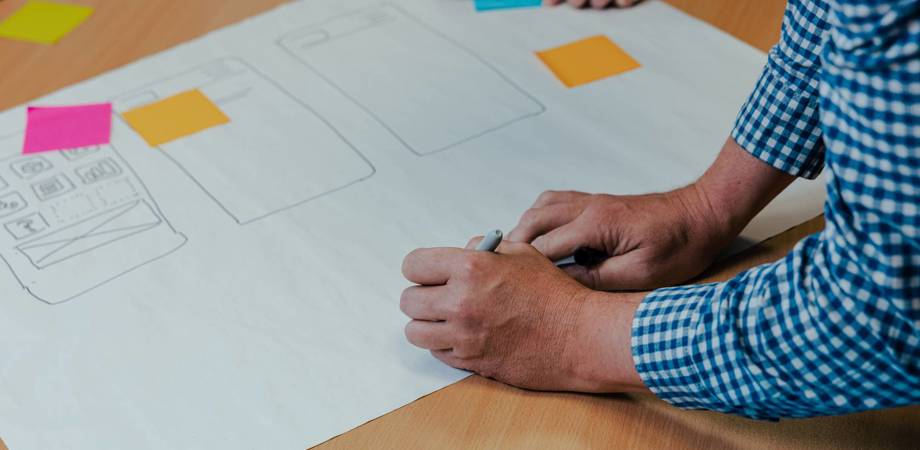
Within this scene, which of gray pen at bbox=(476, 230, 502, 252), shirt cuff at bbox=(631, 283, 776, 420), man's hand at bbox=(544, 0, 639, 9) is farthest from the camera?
man's hand at bbox=(544, 0, 639, 9)

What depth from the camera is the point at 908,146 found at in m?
0.50

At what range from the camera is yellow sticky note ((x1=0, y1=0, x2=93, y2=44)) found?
1.22m

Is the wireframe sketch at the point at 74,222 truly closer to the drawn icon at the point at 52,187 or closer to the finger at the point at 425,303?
the drawn icon at the point at 52,187

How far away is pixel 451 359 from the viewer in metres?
0.74

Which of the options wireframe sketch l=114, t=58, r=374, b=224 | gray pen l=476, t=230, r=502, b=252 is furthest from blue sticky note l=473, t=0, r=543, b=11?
gray pen l=476, t=230, r=502, b=252

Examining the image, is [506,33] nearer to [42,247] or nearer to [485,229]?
[485,229]

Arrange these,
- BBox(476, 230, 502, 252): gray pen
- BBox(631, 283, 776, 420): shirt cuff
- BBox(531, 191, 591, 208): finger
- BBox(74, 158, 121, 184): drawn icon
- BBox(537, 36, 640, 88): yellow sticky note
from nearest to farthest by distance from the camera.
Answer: BBox(631, 283, 776, 420): shirt cuff, BBox(476, 230, 502, 252): gray pen, BBox(531, 191, 591, 208): finger, BBox(74, 158, 121, 184): drawn icon, BBox(537, 36, 640, 88): yellow sticky note

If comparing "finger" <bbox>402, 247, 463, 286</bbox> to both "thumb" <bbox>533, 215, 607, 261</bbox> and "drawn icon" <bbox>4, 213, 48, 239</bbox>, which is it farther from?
"drawn icon" <bbox>4, 213, 48, 239</bbox>

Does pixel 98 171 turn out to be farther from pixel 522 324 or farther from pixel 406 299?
pixel 522 324

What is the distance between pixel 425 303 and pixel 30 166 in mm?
531

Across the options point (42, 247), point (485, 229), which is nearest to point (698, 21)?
point (485, 229)

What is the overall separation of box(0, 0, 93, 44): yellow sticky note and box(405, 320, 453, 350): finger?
2.55 ft

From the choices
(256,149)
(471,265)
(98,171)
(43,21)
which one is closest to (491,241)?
(471,265)

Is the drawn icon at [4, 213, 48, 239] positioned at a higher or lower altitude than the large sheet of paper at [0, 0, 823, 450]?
lower
